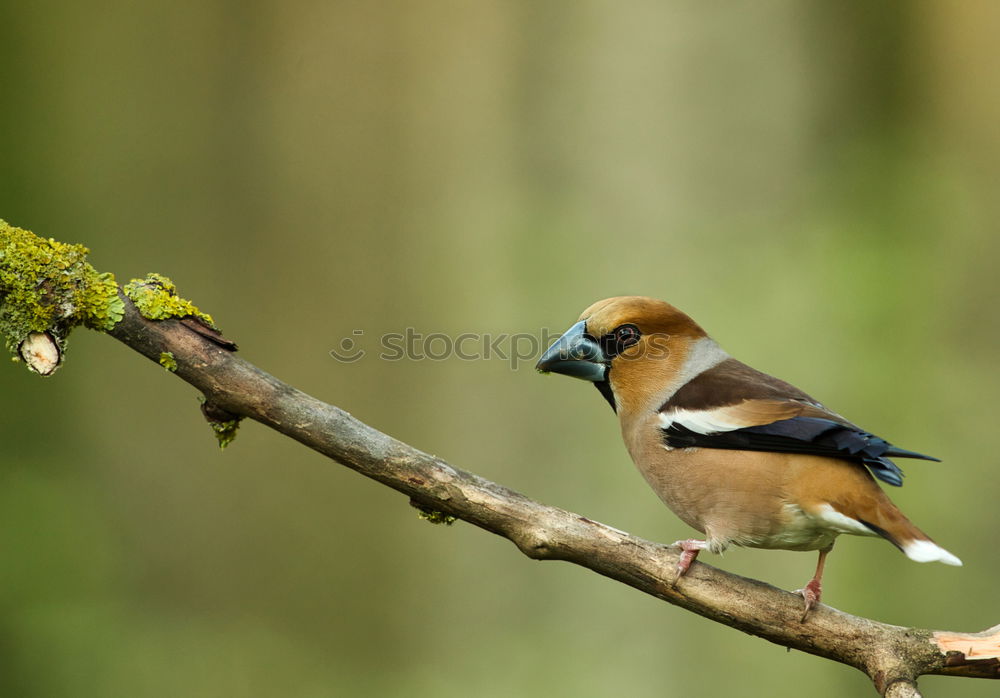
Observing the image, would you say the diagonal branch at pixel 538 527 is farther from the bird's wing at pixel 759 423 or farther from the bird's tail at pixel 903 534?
the bird's wing at pixel 759 423

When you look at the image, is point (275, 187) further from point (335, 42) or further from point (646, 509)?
point (646, 509)

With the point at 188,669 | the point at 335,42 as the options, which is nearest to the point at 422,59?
the point at 335,42

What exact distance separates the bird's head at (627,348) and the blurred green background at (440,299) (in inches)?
70.7

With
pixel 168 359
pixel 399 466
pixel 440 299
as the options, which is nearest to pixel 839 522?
pixel 399 466

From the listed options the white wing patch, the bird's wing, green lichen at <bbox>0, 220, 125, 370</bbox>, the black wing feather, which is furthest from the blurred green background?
green lichen at <bbox>0, 220, 125, 370</bbox>

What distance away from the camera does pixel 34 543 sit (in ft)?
16.7

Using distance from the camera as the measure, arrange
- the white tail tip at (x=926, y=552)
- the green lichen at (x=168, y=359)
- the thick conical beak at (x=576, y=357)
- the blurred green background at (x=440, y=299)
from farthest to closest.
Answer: the blurred green background at (x=440, y=299) < the thick conical beak at (x=576, y=357) < the green lichen at (x=168, y=359) < the white tail tip at (x=926, y=552)

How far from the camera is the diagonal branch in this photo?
2.60 metres

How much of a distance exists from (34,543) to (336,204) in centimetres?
275

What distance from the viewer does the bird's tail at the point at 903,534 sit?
2.55m

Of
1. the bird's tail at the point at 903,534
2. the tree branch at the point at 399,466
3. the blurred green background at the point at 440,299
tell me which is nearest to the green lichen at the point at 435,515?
the tree branch at the point at 399,466

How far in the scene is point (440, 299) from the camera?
18.8ft

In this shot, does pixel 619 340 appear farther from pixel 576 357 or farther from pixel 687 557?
pixel 687 557

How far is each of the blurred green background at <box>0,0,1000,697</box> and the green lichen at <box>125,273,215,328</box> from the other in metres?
2.77
